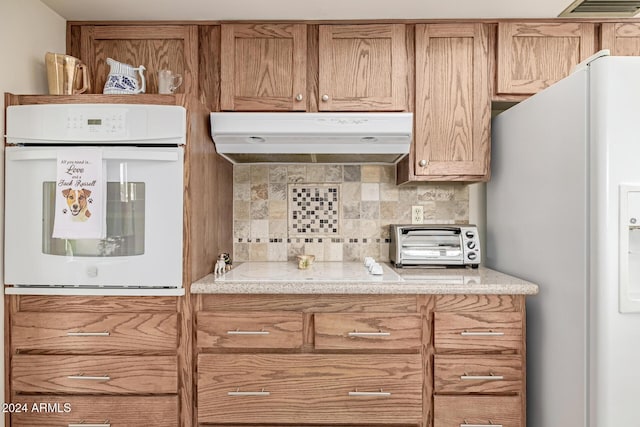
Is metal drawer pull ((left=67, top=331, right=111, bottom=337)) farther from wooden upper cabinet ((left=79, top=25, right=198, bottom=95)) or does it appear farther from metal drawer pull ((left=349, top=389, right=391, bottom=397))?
wooden upper cabinet ((left=79, top=25, right=198, bottom=95))

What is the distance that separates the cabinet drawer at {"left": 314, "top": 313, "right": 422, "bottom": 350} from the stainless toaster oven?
0.50m

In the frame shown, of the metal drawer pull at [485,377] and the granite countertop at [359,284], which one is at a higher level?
the granite countertop at [359,284]

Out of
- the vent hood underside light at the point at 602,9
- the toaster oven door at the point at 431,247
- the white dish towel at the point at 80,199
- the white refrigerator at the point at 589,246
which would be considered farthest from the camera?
the toaster oven door at the point at 431,247

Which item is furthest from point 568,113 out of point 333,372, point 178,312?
point 178,312

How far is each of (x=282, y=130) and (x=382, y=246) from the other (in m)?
0.92

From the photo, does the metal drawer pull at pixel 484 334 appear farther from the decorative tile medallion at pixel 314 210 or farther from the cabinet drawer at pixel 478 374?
the decorative tile medallion at pixel 314 210

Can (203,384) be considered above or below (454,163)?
below

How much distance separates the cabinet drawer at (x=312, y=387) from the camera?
5.64 feet

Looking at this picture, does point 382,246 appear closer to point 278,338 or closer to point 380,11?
point 278,338

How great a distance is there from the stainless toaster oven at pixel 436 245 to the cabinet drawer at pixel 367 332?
0.50m

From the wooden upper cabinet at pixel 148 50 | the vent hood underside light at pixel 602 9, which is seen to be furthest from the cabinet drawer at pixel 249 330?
the vent hood underside light at pixel 602 9

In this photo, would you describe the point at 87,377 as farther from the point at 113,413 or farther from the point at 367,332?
the point at 367,332

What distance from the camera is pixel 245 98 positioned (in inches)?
82.6

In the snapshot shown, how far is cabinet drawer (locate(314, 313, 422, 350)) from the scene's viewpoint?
1.72m
